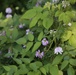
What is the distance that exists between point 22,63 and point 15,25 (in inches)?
20.8

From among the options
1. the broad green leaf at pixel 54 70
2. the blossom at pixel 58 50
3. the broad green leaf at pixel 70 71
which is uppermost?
the blossom at pixel 58 50

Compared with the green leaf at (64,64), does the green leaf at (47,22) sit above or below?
above

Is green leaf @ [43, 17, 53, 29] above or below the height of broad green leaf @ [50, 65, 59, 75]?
above

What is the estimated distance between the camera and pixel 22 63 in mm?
1954

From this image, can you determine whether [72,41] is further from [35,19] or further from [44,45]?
[35,19]

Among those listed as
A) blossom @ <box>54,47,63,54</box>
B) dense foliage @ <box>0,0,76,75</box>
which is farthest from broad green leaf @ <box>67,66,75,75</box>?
blossom @ <box>54,47,63,54</box>

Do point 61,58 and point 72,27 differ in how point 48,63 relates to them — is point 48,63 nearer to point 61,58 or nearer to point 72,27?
point 61,58

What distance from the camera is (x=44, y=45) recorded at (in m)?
2.02

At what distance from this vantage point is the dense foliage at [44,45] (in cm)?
188

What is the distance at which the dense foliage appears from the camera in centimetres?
188

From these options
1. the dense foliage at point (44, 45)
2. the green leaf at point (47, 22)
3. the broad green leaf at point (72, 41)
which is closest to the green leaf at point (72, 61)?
the dense foliage at point (44, 45)

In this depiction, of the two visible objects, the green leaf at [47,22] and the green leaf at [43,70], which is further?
the green leaf at [47,22]

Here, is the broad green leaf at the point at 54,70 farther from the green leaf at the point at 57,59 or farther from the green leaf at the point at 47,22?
the green leaf at the point at 47,22

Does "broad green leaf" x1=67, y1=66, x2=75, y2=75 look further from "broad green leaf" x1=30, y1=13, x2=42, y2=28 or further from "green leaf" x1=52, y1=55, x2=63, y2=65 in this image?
"broad green leaf" x1=30, y1=13, x2=42, y2=28
